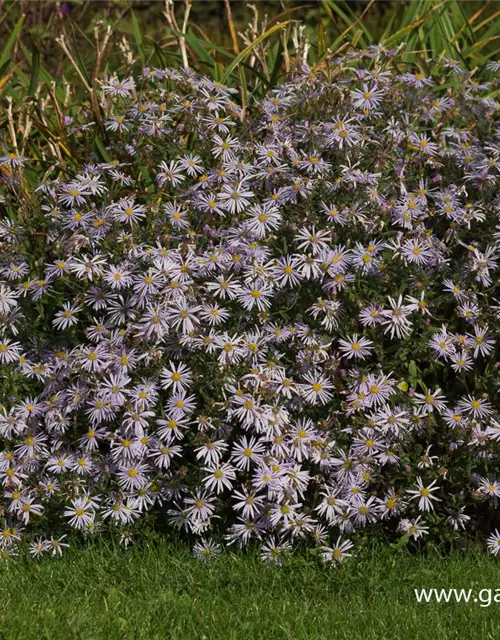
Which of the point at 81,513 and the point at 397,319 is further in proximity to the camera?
the point at 81,513

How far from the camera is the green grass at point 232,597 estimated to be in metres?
3.49

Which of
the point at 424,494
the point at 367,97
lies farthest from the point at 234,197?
the point at 424,494

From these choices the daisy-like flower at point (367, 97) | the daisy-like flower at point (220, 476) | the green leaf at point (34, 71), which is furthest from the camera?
the green leaf at point (34, 71)

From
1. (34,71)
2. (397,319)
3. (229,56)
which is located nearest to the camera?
(397,319)

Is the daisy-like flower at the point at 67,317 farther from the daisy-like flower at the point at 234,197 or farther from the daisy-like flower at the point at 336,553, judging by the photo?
the daisy-like flower at the point at 336,553

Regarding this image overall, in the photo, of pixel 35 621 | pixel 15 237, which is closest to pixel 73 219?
pixel 15 237

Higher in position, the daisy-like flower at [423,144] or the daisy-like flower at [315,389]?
the daisy-like flower at [423,144]

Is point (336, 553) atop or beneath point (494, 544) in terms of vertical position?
atop

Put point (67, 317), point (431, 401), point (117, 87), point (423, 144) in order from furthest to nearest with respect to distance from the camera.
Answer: point (117, 87) < point (423, 144) < point (67, 317) < point (431, 401)

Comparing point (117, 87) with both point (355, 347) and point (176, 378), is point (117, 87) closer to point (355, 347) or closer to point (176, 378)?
point (176, 378)

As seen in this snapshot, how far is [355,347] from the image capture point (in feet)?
13.3

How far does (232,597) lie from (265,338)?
0.94 m

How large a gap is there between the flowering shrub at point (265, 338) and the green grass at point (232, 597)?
0.12 m

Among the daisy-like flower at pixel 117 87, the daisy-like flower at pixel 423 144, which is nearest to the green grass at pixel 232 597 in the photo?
the daisy-like flower at pixel 423 144
